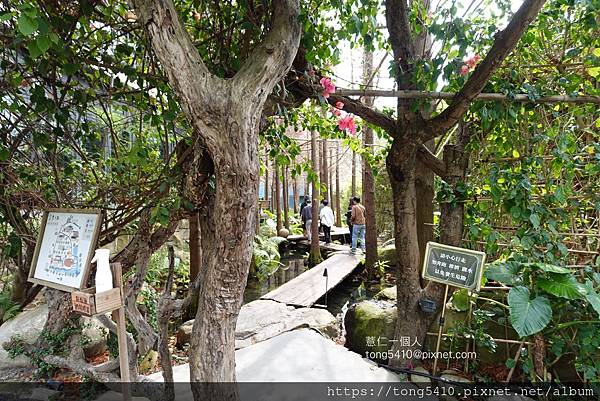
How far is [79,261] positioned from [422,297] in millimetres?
2646

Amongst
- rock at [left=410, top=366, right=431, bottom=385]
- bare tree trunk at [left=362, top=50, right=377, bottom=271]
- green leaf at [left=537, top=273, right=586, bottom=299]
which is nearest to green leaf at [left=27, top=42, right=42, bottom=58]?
green leaf at [left=537, top=273, right=586, bottom=299]

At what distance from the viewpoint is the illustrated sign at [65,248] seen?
1.78 meters

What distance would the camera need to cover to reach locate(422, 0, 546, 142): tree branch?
71.6 inches

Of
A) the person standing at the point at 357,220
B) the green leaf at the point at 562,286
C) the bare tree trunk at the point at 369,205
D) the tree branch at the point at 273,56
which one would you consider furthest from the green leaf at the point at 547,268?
the person standing at the point at 357,220

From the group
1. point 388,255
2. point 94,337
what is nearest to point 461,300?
point 94,337

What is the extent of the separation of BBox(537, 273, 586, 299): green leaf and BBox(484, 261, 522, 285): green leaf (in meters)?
0.13

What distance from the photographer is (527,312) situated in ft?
6.74

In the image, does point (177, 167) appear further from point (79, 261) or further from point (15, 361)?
point (15, 361)

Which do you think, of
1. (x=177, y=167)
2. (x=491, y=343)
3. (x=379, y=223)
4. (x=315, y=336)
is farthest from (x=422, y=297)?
(x=379, y=223)

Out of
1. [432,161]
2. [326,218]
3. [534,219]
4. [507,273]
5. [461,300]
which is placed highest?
[432,161]

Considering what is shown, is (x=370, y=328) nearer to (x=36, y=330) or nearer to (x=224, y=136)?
(x=224, y=136)

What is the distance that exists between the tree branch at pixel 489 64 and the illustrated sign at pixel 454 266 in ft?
3.12

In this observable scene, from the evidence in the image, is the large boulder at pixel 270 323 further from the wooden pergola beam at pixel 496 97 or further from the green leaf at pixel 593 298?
the wooden pergola beam at pixel 496 97

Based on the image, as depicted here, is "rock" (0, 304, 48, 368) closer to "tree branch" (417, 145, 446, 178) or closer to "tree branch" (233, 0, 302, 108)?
"tree branch" (233, 0, 302, 108)
